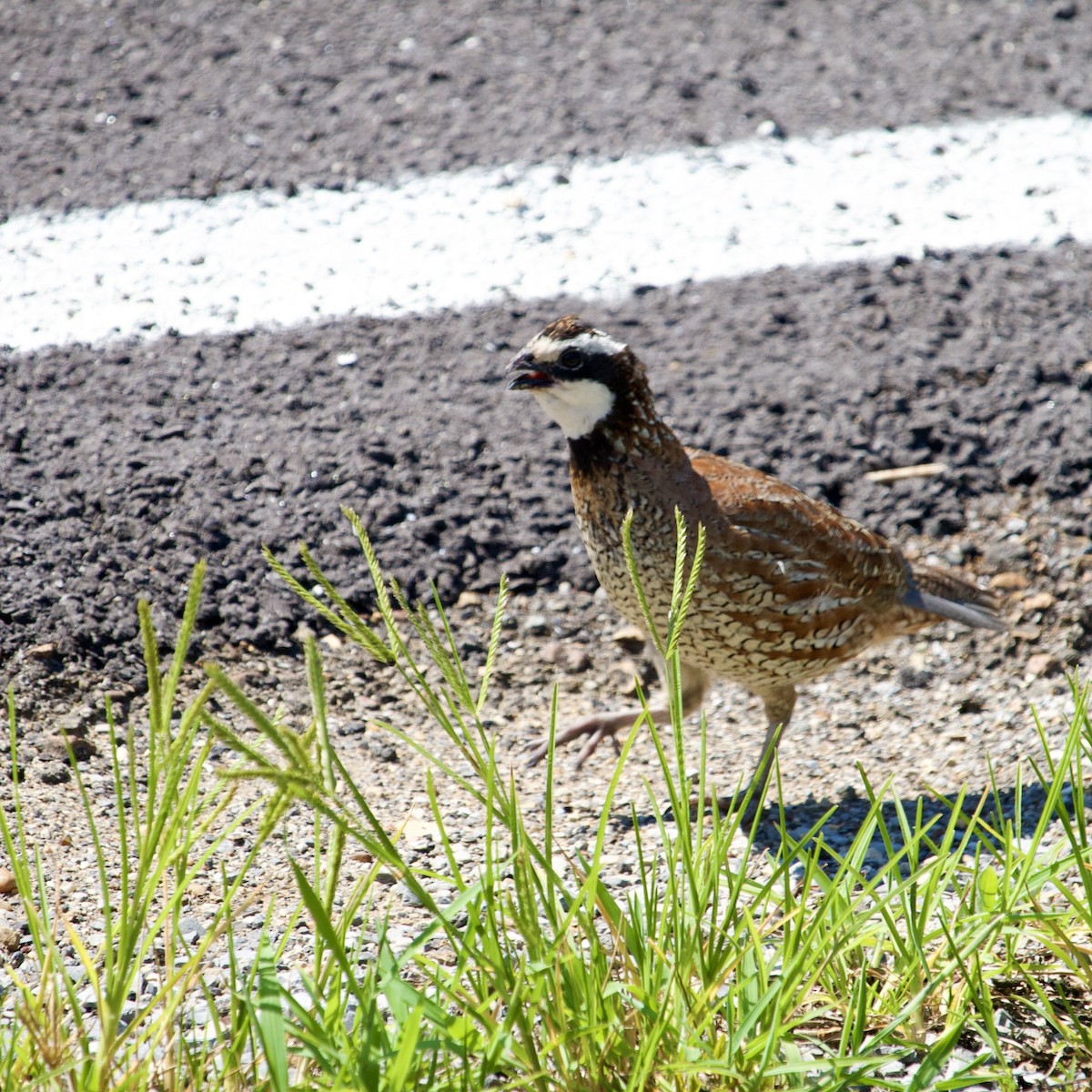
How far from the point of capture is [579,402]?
12.9 ft

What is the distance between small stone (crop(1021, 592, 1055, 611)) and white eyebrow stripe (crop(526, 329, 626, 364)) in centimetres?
167

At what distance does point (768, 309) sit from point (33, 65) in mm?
3554

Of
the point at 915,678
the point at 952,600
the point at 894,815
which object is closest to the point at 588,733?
the point at 894,815

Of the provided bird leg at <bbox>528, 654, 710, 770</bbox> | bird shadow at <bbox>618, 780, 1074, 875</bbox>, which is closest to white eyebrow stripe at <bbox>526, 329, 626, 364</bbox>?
bird leg at <bbox>528, 654, 710, 770</bbox>

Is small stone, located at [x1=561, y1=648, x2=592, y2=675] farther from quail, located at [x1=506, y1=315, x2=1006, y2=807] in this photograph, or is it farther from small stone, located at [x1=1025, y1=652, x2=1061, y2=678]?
small stone, located at [x1=1025, y1=652, x2=1061, y2=678]

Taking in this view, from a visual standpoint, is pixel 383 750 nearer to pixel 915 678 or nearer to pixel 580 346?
pixel 580 346

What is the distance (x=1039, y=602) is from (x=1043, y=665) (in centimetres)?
29

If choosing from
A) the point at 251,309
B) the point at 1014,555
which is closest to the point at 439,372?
the point at 251,309

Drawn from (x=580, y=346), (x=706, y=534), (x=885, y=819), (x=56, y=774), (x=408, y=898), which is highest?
(x=580, y=346)

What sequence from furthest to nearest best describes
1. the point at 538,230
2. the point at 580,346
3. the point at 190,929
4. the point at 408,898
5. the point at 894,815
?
the point at 538,230 < the point at 580,346 < the point at 894,815 < the point at 408,898 < the point at 190,929

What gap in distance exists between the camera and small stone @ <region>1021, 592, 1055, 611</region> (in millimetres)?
4422

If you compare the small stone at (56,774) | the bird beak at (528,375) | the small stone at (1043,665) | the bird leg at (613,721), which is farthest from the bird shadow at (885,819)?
the small stone at (56,774)

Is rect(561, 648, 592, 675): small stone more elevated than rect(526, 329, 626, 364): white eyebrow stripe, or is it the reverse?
rect(526, 329, 626, 364): white eyebrow stripe

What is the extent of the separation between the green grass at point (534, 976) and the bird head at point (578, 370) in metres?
1.59
